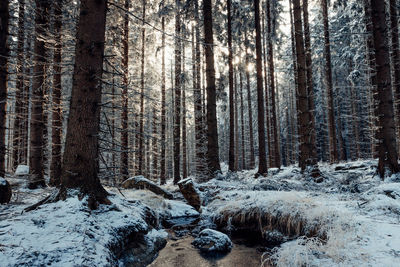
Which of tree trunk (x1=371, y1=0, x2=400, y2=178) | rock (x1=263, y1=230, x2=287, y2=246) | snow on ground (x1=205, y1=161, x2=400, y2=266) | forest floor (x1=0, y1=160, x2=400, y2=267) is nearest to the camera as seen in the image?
forest floor (x1=0, y1=160, x2=400, y2=267)

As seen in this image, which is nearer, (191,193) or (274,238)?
(274,238)

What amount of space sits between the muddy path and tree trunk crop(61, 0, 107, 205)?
5.46ft

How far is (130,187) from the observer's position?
985 centimetres

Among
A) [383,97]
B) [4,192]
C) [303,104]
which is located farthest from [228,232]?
[383,97]

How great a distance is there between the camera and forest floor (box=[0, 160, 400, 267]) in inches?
115

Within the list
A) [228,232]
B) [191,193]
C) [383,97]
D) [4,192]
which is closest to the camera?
[4,192]

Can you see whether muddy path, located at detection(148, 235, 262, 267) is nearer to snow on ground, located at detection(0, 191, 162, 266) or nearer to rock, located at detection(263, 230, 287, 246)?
rock, located at detection(263, 230, 287, 246)

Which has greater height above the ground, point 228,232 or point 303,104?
point 303,104

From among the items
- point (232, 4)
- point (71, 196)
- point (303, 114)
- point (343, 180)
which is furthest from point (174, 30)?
point (71, 196)

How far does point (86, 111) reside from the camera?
4250 mm

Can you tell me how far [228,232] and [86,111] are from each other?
4.49m

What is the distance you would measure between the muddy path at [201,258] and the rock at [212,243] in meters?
0.13

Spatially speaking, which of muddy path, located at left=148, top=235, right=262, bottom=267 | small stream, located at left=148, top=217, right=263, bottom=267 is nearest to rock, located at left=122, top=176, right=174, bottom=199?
small stream, located at left=148, top=217, right=263, bottom=267

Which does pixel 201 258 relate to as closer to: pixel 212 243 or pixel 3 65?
pixel 212 243
